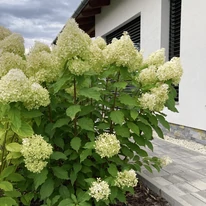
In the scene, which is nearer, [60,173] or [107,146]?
[107,146]

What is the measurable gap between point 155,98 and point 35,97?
2.55ft

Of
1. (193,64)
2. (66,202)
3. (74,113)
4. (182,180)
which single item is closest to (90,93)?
(74,113)

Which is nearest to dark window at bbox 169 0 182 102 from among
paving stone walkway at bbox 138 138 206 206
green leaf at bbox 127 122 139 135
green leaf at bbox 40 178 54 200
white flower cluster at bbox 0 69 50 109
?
paving stone walkway at bbox 138 138 206 206

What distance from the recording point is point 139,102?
5.62 ft

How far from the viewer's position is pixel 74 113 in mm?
1467

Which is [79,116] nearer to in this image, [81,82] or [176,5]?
[81,82]

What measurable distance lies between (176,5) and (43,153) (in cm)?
438

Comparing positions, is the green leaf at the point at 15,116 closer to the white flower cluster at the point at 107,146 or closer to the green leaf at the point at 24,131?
the green leaf at the point at 24,131

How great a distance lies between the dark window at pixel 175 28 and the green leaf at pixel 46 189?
359 centimetres

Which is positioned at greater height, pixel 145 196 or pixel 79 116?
pixel 79 116

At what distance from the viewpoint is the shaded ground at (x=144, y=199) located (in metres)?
2.17

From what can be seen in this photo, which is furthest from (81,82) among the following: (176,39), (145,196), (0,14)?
(176,39)

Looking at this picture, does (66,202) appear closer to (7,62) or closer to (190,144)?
(7,62)

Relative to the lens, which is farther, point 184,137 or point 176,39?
point 176,39
